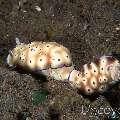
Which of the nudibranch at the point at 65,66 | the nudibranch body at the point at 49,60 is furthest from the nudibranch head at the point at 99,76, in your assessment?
the nudibranch body at the point at 49,60

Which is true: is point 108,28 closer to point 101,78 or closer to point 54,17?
point 54,17

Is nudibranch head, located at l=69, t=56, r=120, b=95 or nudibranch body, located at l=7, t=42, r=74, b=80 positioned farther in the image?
nudibranch body, located at l=7, t=42, r=74, b=80

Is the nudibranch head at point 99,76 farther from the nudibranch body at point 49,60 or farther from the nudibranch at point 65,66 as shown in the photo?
the nudibranch body at point 49,60

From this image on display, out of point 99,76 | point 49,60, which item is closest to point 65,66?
point 49,60

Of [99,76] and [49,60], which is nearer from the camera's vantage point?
[99,76]

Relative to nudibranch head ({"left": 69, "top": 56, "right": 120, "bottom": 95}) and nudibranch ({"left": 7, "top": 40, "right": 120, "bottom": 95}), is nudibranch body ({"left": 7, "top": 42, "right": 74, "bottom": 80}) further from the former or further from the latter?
nudibranch head ({"left": 69, "top": 56, "right": 120, "bottom": 95})

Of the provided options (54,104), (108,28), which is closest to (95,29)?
(108,28)

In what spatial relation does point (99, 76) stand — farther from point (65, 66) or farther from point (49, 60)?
point (49, 60)

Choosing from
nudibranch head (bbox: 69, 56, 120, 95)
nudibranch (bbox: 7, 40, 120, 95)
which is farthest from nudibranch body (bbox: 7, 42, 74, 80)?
nudibranch head (bbox: 69, 56, 120, 95)

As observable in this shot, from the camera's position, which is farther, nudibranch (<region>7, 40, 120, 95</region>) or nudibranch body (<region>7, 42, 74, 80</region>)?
nudibranch body (<region>7, 42, 74, 80</region>)
